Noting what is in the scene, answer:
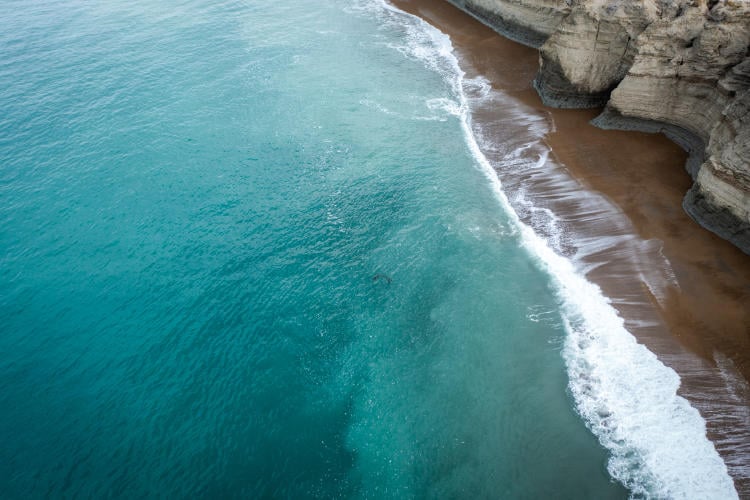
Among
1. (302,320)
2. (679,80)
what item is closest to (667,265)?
(679,80)

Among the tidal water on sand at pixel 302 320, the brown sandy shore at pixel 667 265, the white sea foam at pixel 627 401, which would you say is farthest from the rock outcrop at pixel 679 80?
the tidal water on sand at pixel 302 320

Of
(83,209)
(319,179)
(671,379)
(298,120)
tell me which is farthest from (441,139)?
(83,209)

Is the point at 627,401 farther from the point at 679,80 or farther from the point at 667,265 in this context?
the point at 679,80

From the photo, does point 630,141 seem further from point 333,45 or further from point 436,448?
point 333,45

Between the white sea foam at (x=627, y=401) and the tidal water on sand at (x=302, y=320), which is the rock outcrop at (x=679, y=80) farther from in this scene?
the tidal water on sand at (x=302, y=320)

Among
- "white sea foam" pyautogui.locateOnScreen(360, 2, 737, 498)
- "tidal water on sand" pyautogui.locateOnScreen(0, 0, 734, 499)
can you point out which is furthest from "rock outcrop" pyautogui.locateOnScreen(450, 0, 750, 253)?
"tidal water on sand" pyautogui.locateOnScreen(0, 0, 734, 499)

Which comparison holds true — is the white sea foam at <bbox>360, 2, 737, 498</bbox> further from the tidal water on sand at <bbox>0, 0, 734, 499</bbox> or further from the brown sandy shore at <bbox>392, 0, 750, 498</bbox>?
the brown sandy shore at <bbox>392, 0, 750, 498</bbox>
